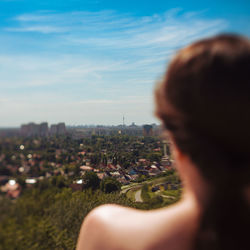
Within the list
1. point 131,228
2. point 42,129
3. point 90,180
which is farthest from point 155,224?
point 90,180

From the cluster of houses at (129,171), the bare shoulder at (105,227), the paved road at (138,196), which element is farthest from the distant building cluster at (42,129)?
the paved road at (138,196)

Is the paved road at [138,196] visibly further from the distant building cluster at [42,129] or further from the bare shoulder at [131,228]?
the bare shoulder at [131,228]

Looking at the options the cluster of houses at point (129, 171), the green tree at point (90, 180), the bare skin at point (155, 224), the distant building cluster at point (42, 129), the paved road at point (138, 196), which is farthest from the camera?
the paved road at point (138, 196)

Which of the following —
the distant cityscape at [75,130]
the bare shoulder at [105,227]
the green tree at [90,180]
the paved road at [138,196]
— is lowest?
the paved road at [138,196]

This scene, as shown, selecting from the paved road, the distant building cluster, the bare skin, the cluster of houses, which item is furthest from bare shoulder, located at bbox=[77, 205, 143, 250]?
the paved road

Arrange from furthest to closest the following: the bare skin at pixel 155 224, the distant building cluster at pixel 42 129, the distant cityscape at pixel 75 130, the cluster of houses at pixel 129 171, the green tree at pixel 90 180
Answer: the cluster of houses at pixel 129 171 < the green tree at pixel 90 180 < the distant building cluster at pixel 42 129 < the distant cityscape at pixel 75 130 < the bare skin at pixel 155 224

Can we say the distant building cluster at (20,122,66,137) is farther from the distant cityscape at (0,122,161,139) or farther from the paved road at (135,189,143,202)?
the paved road at (135,189,143,202)

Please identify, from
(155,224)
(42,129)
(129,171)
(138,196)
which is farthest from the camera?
(138,196)

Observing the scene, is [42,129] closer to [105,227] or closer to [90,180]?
[90,180]

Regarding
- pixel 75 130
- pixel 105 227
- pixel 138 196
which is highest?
pixel 75 130
